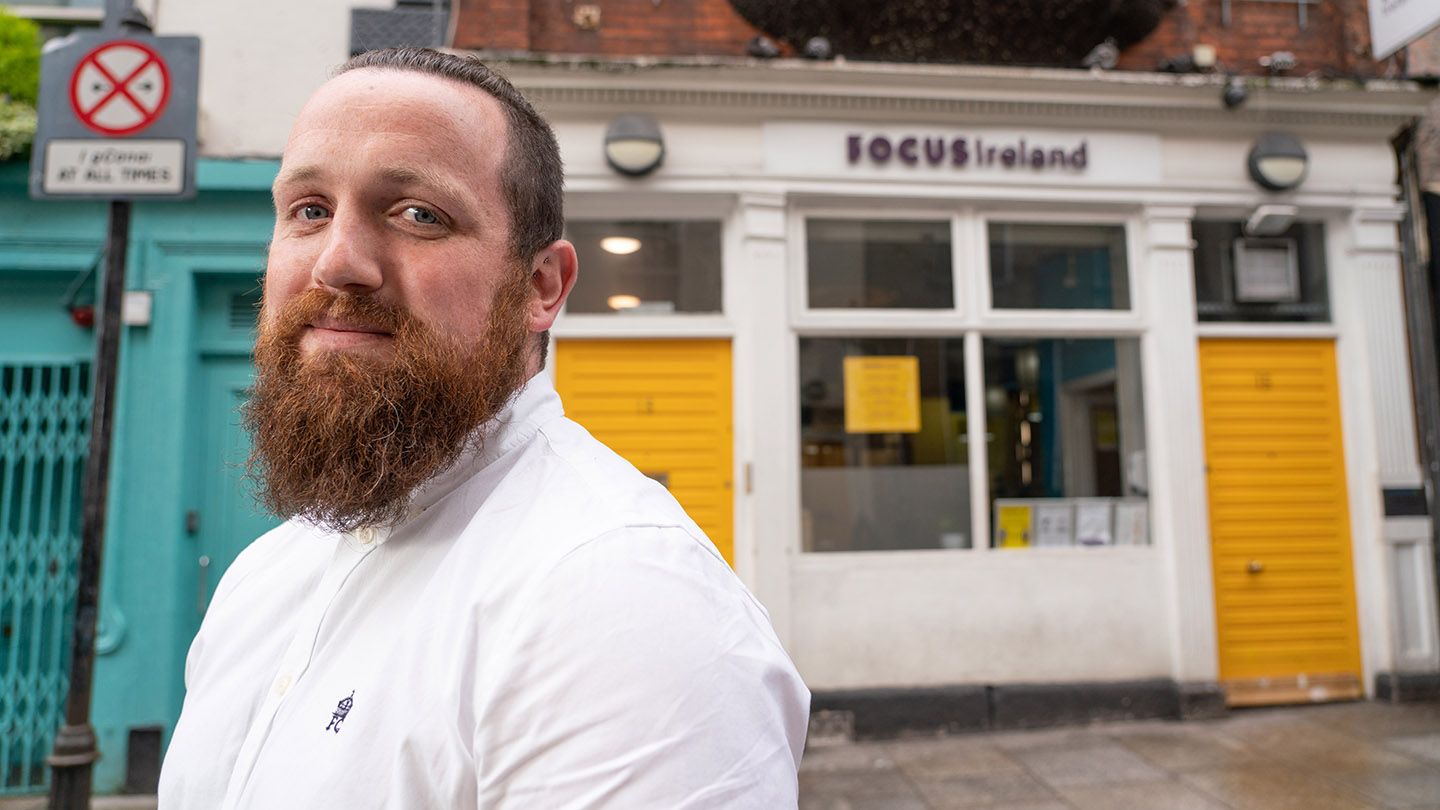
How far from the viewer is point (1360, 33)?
6.36 m

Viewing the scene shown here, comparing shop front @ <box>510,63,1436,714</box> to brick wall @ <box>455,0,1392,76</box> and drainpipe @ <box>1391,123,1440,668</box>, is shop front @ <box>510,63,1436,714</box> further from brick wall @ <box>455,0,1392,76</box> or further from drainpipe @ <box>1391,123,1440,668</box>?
brick wall @ <box>455,0,1392,76</box>

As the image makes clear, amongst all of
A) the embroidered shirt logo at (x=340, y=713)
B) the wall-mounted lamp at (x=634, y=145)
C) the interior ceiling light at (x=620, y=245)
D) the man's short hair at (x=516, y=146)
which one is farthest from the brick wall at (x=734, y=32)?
the embroidered shirt logo at (x=340, y=713)

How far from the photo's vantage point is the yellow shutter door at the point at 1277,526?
591cm

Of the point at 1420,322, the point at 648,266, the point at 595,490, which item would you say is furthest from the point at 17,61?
the point at 1420,322

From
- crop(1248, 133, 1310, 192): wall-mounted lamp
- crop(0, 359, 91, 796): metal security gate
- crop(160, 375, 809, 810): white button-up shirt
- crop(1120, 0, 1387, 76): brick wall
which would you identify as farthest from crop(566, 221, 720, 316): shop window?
crop(160, 375, 809, 810): white button-up shirt

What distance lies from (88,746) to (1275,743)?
6.05 metres

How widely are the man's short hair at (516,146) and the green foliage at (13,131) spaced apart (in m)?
5.53

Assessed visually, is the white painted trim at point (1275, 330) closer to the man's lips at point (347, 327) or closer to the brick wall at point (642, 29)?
the brick wall at point (642, 29)

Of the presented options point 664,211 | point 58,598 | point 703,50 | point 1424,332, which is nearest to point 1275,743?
point 1424,332

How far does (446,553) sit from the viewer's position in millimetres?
1019

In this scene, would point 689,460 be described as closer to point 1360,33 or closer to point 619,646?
point 619,646

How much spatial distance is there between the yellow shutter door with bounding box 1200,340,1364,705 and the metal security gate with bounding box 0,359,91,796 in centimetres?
735

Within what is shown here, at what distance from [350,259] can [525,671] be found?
1.90ft

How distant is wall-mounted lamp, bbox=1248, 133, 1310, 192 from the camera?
5922 mm
